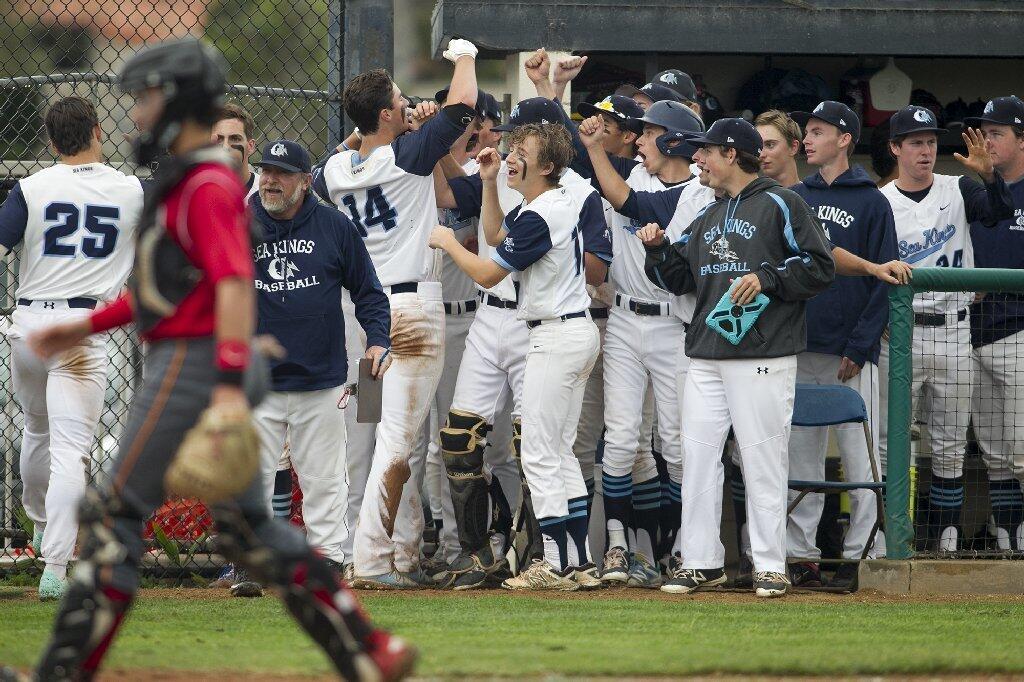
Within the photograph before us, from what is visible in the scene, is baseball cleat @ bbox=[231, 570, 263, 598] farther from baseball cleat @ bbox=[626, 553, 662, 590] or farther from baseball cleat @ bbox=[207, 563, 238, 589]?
baseball cleat @ bbox=[626, 553, 662, 590]

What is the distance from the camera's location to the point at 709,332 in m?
6.17

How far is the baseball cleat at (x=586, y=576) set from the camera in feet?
20.7

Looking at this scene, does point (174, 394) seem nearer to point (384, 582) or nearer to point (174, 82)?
point (174, 82)

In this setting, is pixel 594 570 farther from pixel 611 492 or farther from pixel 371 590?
pixel 371 590

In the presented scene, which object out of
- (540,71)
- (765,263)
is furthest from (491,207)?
(765,263)

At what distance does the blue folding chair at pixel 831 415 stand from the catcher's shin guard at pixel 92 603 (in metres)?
3.70

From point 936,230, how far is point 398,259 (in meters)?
2.73

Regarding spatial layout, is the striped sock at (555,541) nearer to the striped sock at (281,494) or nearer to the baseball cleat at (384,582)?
the baseball cleat at (384,582)

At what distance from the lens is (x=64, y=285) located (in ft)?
19.8

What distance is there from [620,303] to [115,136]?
14.2 metres

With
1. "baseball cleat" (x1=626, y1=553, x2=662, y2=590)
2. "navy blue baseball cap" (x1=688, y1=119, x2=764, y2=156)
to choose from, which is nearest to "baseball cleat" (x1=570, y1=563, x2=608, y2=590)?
"baseball cleat" (x1=626, y1=553, x2=662, y2=590)

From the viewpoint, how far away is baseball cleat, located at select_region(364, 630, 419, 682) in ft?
11.2

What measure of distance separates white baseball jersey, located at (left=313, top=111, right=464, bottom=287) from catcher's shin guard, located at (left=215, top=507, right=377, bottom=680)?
306 cm


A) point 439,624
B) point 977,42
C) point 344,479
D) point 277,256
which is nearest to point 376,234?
point 277,256
